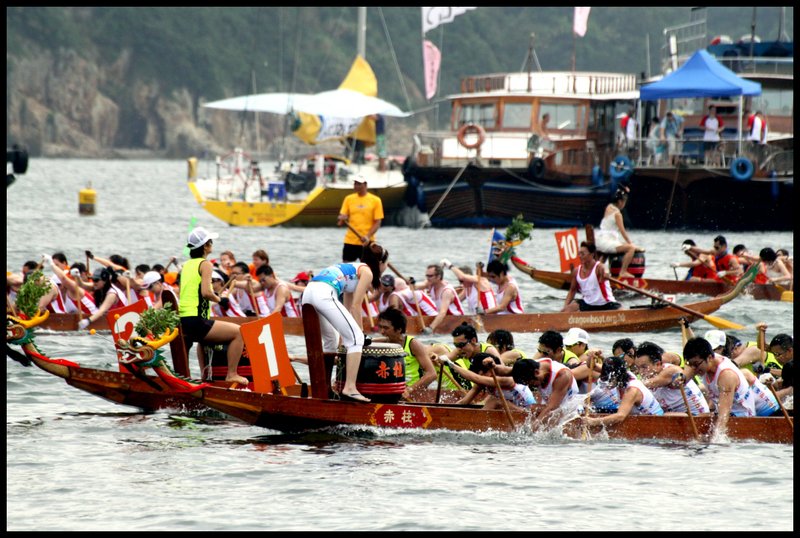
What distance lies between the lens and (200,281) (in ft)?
47.5

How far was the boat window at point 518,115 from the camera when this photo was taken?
44.0 metres

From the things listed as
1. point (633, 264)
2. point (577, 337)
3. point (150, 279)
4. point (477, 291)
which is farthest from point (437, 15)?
point (577, 337)

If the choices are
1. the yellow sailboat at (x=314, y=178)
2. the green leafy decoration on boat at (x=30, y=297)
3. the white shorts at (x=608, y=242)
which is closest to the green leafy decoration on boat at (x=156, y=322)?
the green leafy decoration on boat at (x=30, y=297)

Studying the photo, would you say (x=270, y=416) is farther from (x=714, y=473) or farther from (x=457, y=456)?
(x=714, y=473)

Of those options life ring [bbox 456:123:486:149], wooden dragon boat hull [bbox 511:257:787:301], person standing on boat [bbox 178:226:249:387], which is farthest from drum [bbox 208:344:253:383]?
life ring [bbox 456:123:486:149]

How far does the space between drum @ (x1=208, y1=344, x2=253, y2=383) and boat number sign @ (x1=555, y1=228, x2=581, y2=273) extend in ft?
33.5

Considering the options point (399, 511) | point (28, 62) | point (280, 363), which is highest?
point (28, 62)

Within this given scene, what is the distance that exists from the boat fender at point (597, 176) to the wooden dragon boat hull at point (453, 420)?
27555mm

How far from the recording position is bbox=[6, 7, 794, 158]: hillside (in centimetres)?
11825

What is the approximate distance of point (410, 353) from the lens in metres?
14.8

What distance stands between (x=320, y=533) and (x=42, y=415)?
571 cm

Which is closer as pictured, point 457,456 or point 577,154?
point 457,456

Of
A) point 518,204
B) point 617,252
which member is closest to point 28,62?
point 518,204

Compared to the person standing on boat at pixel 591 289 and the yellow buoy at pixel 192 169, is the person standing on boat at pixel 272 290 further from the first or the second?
the yellow buoy at pixel 192 169
